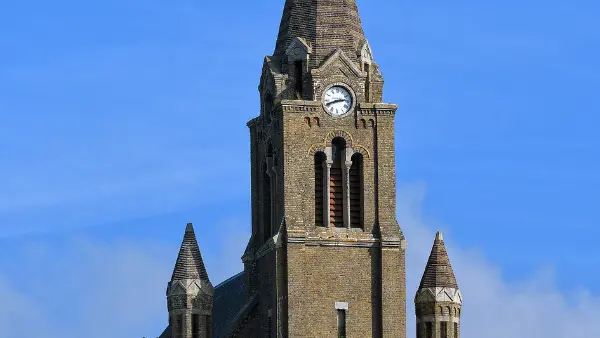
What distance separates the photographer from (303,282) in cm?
11612

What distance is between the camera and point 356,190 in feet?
390

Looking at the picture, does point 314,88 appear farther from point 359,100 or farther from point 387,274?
point 387,274

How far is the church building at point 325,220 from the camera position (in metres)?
116

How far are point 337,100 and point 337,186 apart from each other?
4402mm

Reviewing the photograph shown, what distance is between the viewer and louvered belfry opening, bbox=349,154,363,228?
11850 centimetres

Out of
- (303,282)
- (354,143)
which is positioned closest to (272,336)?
(303,282)

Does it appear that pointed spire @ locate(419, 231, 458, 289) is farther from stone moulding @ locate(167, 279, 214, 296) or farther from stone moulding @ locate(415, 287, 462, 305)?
stone moulding @ locate(167, 279, 214, 296)

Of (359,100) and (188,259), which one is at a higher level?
(359,100)

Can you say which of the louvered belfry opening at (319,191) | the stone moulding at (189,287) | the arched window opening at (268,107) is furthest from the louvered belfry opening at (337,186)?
the stone moulding at (189,287)

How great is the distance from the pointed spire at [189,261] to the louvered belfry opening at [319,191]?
6846 mm

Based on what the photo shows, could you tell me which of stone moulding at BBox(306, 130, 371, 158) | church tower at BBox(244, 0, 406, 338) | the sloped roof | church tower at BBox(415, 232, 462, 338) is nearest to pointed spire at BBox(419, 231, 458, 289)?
church tower at BBox(415, 232, 462, 338)

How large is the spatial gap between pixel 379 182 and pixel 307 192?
3829 millimetres

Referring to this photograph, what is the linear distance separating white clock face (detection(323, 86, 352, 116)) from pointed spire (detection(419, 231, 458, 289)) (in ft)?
27.3

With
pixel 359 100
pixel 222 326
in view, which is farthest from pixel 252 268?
pixel 359 100
